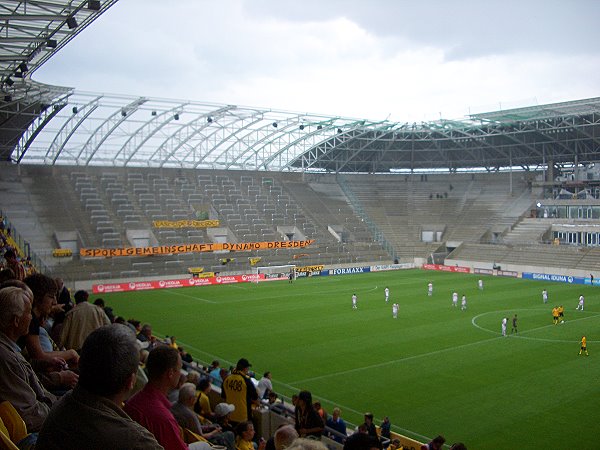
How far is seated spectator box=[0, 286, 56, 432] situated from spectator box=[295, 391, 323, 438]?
5.33m

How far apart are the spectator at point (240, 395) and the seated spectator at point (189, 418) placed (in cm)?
253

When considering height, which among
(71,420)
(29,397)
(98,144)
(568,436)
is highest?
(98,144)

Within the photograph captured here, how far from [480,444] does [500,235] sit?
5517 centimetres

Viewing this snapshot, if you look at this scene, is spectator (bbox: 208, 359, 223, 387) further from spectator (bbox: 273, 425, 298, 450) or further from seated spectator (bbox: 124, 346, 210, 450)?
seated spectator (bbox: 124, 346, 210, 450)

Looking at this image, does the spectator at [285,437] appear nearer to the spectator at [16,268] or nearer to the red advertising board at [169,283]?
the spectator at [16,268]

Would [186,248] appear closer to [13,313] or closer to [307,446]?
[13,313]

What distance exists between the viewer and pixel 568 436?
628 inches

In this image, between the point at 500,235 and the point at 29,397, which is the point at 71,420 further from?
the point at 500,235

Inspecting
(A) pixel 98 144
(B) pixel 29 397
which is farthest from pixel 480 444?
(A) pixel 98 144

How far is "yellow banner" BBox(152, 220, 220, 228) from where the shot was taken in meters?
59.6

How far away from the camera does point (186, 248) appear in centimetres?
5581

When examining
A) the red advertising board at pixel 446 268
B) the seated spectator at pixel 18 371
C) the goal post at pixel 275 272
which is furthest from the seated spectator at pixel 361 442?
the red advertising board at pixel 446 268

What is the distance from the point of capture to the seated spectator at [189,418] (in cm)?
648

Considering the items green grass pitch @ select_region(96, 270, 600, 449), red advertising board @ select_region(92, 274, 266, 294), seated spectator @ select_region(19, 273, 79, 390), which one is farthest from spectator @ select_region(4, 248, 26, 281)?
red advertising board @ select_region(92, 274, 266, 294)
